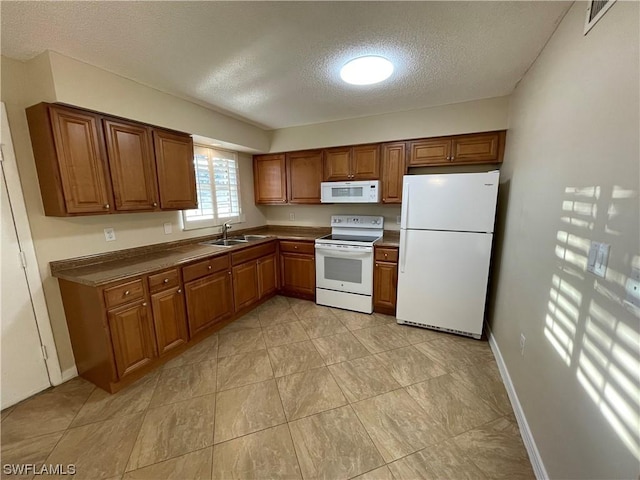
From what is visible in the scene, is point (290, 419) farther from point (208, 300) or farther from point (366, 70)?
point (366, 70)

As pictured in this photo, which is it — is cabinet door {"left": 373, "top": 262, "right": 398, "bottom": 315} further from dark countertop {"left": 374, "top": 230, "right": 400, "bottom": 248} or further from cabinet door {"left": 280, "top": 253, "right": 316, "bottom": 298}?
cabinet door {"left": 280, "top": 253, "right": 316, "bottom": 298}

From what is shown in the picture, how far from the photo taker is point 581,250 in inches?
45.2

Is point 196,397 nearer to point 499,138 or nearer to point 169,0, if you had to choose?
point 169,0

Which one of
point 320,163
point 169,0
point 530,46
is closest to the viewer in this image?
point 169,0

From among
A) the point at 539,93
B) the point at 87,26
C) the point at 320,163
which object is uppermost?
the point at 87,26

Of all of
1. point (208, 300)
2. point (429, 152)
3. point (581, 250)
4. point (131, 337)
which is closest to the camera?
point (581, 250)

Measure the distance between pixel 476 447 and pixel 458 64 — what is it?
8.80ft

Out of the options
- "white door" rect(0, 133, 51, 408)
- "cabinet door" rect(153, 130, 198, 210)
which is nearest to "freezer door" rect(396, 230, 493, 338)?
"cabinet door" rect(153, 130, 198, 210)

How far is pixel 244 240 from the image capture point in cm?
370

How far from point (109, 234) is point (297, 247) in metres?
2.10

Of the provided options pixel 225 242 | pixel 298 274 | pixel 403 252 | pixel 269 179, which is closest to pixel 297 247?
pixel 298 274

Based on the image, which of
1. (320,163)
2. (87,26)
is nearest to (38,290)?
(87,26)

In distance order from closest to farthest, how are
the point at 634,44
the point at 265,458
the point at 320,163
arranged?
the point at 634,44
the point at 265,458
the point at 320,163

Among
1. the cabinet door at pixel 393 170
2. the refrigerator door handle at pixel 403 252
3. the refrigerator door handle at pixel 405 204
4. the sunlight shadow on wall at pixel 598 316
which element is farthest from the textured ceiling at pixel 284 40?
the refrigerator door handle at pixel 403 252
